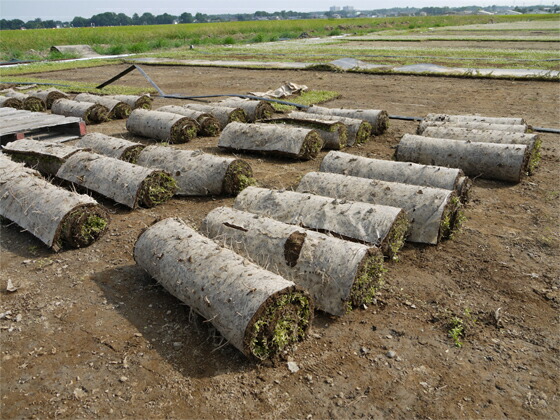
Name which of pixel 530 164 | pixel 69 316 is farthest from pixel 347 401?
pixel 530 164

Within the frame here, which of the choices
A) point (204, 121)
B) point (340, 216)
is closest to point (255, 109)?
point (204, 121)

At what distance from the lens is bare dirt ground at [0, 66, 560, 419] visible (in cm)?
421

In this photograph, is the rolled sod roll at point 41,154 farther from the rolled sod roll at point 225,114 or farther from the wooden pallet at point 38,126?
the rolled sod roll at point 225,114

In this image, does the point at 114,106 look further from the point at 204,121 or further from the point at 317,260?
the point at 317,260

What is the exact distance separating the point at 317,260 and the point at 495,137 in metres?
6.70

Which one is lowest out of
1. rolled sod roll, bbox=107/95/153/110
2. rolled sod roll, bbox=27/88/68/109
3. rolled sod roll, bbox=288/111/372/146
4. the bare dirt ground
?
the bare dirt ground

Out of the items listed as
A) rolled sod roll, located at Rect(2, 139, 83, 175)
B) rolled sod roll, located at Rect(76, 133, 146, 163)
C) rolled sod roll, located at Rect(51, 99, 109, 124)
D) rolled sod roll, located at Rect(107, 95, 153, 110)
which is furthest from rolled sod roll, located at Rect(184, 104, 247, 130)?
rolled sod roll, located at Rect(2, 139, 83, 175)

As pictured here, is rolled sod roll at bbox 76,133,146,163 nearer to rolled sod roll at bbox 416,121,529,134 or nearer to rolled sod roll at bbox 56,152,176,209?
rolled sod roll at bbox 56,152,176,209

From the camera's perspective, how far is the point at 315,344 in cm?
495

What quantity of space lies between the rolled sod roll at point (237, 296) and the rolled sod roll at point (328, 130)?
6.58 meters

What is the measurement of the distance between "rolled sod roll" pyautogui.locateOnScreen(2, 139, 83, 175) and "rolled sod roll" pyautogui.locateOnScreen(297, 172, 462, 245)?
16.2 feet

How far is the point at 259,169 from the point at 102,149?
3.49 m

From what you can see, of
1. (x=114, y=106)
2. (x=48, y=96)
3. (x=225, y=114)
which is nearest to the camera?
(x=225, y=114)

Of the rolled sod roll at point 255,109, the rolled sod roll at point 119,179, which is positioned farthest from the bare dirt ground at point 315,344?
the rolled sod roll at point 255,109
